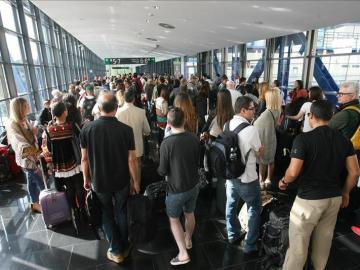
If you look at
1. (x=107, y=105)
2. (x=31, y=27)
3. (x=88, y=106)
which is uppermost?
(x=31, y=27)

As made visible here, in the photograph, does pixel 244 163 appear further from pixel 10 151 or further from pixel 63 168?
pixel 10 151

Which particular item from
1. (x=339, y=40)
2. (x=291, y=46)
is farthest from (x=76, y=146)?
(x=291, y=46)

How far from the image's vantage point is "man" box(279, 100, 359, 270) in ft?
5.75

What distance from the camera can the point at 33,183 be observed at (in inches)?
131

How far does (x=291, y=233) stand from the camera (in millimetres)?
1986

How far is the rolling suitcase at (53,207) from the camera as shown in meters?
2.92

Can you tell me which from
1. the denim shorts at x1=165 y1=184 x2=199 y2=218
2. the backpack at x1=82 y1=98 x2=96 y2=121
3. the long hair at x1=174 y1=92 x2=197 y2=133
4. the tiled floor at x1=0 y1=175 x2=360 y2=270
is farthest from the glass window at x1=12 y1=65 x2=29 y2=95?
the denim shorts at x1=165 y1=184 x2=199 y2=218

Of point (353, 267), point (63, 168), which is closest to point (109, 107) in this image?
point (63, 168)

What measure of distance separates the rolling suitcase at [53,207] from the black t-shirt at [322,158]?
2.67 m

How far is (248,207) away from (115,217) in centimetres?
139

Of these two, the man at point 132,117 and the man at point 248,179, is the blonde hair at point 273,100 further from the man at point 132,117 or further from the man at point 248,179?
the man at point 132,117

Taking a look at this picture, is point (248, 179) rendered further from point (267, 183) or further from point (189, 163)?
point (267, 183)

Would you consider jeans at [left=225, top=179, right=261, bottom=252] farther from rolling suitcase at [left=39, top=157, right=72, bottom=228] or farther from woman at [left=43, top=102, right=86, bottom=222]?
rolling suitcase at [left=39, top=157, right=72, bottom=228]

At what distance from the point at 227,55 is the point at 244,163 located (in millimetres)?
12647
